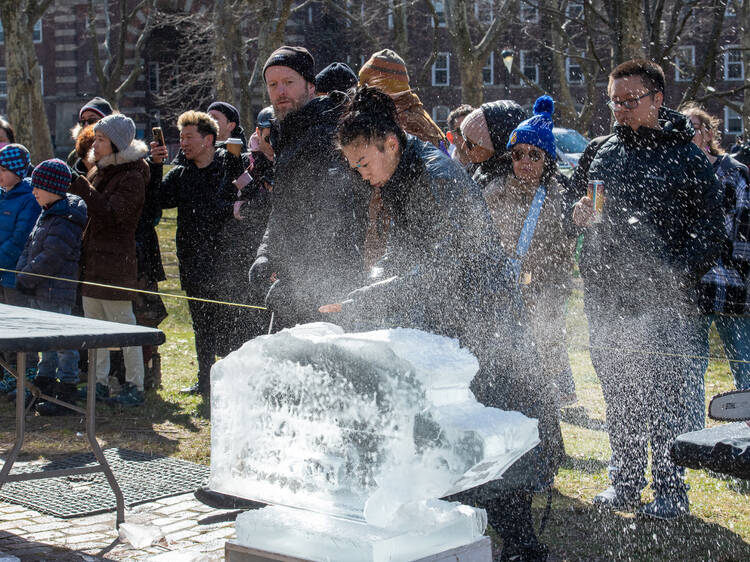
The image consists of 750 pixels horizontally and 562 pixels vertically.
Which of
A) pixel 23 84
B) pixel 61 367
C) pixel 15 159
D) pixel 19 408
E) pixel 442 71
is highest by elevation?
pixel 442 71

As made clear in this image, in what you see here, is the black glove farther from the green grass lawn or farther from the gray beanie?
the gray beanie

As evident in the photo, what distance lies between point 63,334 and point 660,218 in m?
2.85

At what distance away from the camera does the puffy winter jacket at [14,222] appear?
738cm

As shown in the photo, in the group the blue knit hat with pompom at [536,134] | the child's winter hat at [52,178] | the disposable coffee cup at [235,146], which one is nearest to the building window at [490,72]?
the disposable coffee cup at [235,146]

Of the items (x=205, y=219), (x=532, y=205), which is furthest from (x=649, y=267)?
(x=205, y=219)

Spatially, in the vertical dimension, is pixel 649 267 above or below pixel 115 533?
above

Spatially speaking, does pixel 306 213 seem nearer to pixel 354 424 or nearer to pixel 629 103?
pixel 629 103

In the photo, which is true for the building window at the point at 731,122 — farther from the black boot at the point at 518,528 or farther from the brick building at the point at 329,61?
the black boot at the point at 518,528

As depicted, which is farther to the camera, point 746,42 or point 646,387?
point 746,42

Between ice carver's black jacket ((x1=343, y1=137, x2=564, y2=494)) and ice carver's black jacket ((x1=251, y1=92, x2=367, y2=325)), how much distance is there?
0.65 meters

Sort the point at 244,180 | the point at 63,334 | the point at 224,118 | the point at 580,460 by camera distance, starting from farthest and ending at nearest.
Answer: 1. the point at 224,118
2. the point at 244,180
3. the point at 580,460
4. the point at 63,334

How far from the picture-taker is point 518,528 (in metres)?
3.60

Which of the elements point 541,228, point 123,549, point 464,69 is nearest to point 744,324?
point 541,228

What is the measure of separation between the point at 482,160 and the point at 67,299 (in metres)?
3.41
